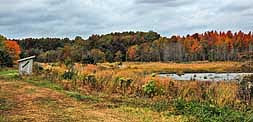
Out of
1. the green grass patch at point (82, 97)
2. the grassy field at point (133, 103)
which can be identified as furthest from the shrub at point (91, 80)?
the green grass patch at point (82, 97)

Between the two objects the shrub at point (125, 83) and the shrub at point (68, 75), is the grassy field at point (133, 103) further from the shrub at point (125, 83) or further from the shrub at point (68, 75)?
the shrub at point (68, 75)

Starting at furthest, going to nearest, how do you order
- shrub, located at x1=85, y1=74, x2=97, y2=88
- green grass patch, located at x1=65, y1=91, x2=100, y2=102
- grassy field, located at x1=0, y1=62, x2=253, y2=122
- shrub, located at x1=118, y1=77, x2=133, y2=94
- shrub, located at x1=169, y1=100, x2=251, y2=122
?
1. shrub, located at x1=85, y1=74, x2=97, y2=88
2. shrub, located at x1=118, y1=77, x2=133, y2=94
3. green grass patch, located at x1=65, y1=91, x2=100, y2=102
4. grassy field, located at x1=0, y1=62, x2=253, y2=122
5. shrub, located at x1=169, y1=100, x2=251, y2=122

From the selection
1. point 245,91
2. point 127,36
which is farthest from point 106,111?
point 127,36

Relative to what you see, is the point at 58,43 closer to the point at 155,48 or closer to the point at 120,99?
the point at 155,48

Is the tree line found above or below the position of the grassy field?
above

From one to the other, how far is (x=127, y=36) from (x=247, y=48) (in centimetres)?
2851

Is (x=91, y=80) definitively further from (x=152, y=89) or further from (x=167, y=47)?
(x=167, y=47)

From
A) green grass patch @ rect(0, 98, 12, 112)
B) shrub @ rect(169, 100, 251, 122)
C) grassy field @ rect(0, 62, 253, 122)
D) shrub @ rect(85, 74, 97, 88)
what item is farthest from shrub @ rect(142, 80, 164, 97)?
green grass patch @ rect(0, 98, 12, 112)

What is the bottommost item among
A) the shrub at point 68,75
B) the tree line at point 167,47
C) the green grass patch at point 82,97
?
the green grass patch at point 82,97

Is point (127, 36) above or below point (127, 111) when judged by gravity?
above

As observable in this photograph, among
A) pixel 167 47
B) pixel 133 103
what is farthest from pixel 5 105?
pixel 167 47

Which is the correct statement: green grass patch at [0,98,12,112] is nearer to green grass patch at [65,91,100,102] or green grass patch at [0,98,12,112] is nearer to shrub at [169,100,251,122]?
green grass patch at [65,91,100,102]

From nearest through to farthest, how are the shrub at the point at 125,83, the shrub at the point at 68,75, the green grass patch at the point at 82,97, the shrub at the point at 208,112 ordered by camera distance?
the shrub at the point at 208,112 → the green grass patch at the point at 82,97 → the shrub at the point at 125,83 → the shrub at the point at 68,75

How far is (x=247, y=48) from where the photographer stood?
87812 millimetres
